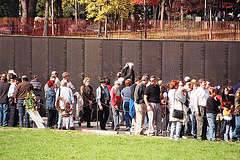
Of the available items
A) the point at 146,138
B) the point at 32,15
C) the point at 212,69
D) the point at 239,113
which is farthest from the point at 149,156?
the point at 32,15

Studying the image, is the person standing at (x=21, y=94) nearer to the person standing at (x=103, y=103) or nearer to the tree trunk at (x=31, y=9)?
the person standing at (x=103, y=103)

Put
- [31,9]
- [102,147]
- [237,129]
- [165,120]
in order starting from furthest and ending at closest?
[31,9], [165,120], [237,129], [102,147]

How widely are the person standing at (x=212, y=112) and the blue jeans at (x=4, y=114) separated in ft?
23.4

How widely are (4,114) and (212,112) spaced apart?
24.2 feet

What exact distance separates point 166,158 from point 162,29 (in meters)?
12.1

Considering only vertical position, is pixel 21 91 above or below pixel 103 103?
above

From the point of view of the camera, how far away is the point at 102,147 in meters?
11.9

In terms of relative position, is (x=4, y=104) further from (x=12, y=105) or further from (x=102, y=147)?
(x=102, y=147)

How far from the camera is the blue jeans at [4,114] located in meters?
16.6

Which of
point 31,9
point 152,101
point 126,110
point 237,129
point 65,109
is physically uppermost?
point 31,9

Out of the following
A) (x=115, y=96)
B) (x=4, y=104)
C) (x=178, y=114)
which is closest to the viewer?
(x=178, y=114)

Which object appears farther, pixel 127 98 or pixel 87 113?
pixel 87 113

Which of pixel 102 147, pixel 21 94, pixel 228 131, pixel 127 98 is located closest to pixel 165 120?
pixel 127 98

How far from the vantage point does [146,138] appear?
534 inches
